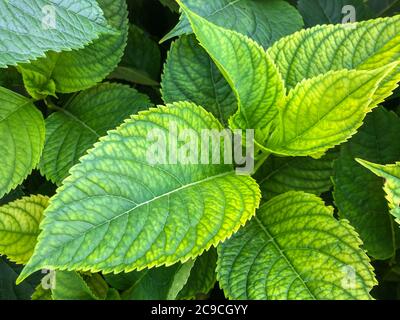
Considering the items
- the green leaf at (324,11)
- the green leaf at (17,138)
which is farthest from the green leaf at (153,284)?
the green leaf at (324,11)

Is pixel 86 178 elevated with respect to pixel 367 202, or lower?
elevated

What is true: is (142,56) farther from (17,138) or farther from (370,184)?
(370,184)

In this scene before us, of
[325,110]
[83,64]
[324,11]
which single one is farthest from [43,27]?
[324,11]

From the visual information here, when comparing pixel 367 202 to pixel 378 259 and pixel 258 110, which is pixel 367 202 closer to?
pixel 378 259

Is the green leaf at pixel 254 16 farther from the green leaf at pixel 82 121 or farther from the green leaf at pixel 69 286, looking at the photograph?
the green leaf at pixel 69 286

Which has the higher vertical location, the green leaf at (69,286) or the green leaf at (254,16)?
the green leaf at (254,16)

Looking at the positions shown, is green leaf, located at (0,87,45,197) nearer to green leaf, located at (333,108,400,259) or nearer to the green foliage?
the green foliage

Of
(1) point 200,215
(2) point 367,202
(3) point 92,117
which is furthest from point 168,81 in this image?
(2) point 367,202
